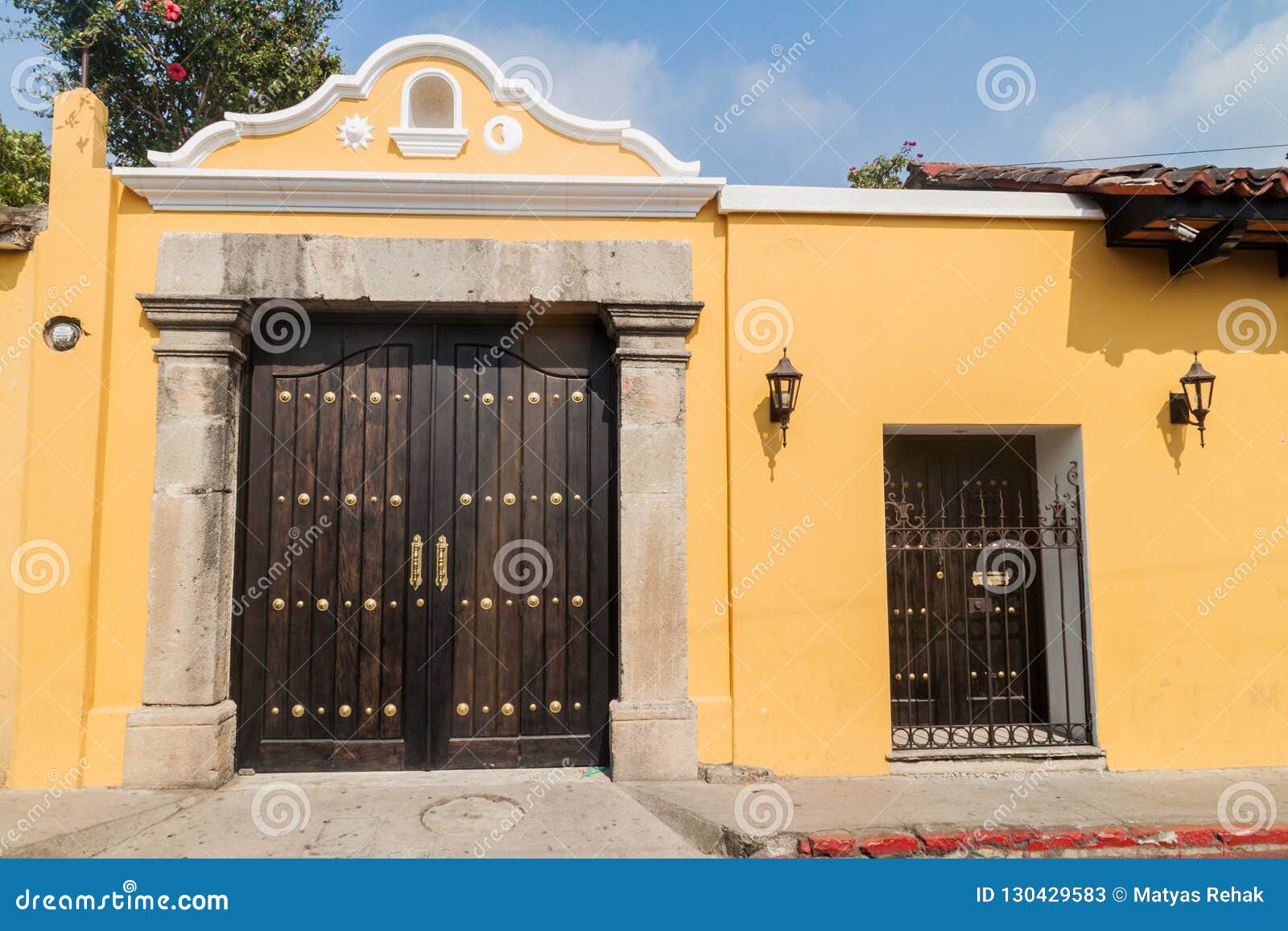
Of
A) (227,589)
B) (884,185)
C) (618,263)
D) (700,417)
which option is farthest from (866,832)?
(884,185)

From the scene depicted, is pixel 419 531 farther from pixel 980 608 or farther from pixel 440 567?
pixel 980 608

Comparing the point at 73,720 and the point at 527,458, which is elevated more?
the point at 527,458

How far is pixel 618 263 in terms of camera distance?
450 cm

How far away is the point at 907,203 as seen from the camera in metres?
4.66

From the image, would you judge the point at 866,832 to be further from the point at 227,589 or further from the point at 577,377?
the point at 227,589

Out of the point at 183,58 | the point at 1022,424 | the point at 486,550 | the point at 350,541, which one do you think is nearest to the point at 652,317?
the point at 486,550

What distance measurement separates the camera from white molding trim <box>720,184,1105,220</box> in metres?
4.60

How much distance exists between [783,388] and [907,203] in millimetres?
1367

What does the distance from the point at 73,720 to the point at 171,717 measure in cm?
51

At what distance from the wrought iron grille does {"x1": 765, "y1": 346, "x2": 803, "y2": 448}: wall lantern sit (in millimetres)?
904

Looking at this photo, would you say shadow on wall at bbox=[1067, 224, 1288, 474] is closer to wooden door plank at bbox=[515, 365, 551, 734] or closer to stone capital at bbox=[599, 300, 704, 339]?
stone capital at bbox=[599, 300, 704, 339]

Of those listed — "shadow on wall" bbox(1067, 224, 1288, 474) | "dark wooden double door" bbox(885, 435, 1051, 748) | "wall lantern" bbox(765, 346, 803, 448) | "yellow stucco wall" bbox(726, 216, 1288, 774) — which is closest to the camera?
"wall lantern" bbox(765, 346, 803, 448)

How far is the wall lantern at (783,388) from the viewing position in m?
4.34

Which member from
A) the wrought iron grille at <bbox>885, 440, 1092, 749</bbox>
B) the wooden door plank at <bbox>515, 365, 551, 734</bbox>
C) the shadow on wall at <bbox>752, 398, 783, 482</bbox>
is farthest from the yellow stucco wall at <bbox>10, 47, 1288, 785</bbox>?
the wooden door plank at <bbox>515, 365, 551, 734</bbox>
